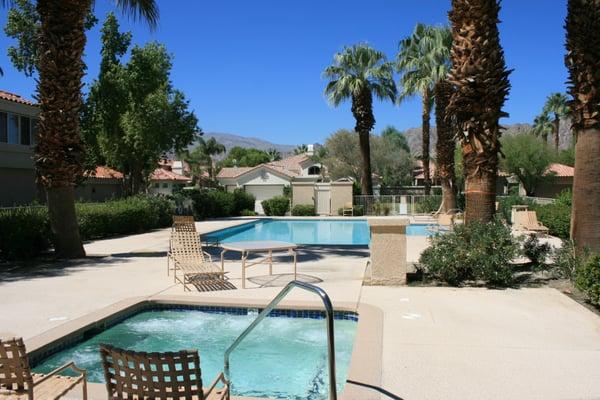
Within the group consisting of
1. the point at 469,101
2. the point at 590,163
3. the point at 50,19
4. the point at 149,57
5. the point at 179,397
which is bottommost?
the point at 179,397

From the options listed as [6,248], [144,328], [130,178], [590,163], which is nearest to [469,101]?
[590,163]

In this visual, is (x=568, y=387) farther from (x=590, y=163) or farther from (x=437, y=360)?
(x=590, y=163)

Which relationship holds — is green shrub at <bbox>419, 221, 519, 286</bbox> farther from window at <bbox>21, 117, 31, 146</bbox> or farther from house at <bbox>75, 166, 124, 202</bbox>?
house at <bbox>75, 166, 124, 202</bbox>

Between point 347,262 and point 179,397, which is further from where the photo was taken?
point 347,262

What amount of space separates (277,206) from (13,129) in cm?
1623

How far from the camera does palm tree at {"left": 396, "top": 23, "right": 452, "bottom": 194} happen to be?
32.2 metres

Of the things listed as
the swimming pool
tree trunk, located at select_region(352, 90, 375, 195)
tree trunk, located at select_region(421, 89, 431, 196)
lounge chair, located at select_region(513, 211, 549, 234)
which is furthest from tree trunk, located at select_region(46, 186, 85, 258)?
tree trunk, located at select_region(421, 89, 431, 196)

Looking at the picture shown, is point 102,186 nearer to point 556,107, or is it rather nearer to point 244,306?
point 244,306

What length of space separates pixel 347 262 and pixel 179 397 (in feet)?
32.2

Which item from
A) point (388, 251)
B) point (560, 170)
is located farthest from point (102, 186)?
point (560, 170)

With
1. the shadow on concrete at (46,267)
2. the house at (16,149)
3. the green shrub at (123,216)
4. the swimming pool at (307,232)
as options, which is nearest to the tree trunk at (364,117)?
the swimming pool at (307,232)

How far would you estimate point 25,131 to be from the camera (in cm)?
2445

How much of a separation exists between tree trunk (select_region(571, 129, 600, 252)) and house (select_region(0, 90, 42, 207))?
20952 millimetres

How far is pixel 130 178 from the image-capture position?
31.4 m
